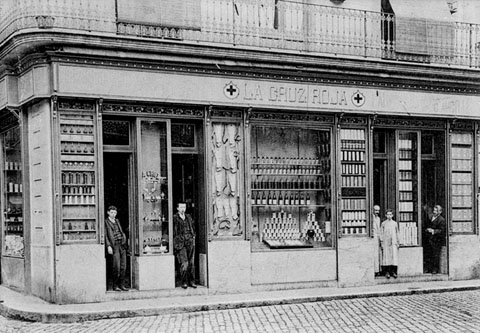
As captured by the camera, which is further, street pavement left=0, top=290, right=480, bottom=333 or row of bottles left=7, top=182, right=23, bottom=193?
row of bottles left=7, top=182, right=23, bottom=193

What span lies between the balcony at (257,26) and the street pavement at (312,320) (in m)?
5.02

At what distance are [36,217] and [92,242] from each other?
1310 millimetres

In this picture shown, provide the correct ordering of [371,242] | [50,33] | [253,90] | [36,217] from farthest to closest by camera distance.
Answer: [371,242], [253,90], [36,217], [50,33]

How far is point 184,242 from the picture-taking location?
12672 millimetres

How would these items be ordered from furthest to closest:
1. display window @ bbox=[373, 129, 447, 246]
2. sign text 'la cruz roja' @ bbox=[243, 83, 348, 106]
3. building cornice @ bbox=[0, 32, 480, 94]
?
display window @ bbox=[373, 129, 447, 246], sign text 'la cruz roja' @ bbox=[243, 83, 348, 106], building cornice @ bbox=[0, 32, 480, 94]

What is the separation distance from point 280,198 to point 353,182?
1.64 metres

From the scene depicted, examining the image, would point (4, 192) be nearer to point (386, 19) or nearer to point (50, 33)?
point (50, 33)

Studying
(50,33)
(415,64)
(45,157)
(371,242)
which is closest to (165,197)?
(45,157)

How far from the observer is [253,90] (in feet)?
43.2

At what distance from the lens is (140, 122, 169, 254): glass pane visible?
12586mm

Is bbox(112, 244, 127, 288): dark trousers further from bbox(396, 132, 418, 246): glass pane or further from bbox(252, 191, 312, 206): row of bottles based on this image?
bbox(396, 132, 418, 246): glass pane

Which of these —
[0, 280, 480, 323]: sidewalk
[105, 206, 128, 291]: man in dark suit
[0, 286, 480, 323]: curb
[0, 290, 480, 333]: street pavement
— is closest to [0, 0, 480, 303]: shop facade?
[105, 206, 128, 291]: man in dark suit

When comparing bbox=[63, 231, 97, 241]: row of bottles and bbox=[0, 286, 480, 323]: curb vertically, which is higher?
bbox=[63, 231, 97, 241]: row of bottles

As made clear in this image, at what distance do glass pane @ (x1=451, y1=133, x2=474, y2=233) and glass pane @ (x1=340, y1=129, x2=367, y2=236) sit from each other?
7.89 ft
